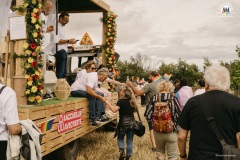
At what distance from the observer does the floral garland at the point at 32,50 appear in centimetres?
452

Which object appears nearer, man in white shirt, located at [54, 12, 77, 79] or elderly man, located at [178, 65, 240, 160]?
elderly man, located at [178, 65, 240, 160]

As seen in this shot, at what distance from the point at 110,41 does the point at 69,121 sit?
4.75m

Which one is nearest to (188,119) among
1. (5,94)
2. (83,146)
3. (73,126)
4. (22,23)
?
(5,94)

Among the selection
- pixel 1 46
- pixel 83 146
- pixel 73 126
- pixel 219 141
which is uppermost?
pixel 1 46

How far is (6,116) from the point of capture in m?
2.87

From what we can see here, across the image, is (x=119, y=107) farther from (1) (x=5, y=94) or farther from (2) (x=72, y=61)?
(2) (x=72, y=61)

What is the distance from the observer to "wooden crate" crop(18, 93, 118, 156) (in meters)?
4.34

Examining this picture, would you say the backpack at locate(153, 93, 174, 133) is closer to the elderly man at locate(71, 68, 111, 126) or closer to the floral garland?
the elderly man at locate(71, 68, 111, 126)

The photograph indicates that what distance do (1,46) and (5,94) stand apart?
1994 mm

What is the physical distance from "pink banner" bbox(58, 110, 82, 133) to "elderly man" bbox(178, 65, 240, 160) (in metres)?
2.73

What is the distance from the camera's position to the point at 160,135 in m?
5.23

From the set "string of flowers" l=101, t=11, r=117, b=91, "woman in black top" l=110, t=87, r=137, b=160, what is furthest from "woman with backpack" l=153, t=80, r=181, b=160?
"string of flowers" l=101, t=11, r=117, b=91

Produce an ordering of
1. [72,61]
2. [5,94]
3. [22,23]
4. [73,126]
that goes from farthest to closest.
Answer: [72,61]
[73,126]
[22,23]
[5,94]

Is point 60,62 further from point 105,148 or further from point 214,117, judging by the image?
point 214,117
